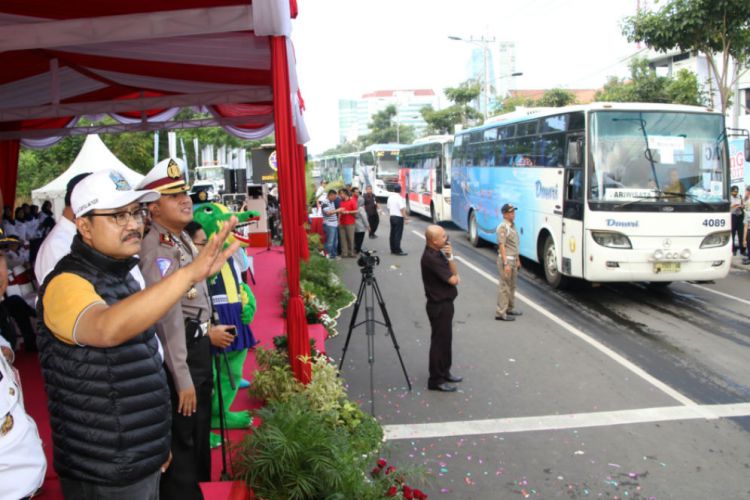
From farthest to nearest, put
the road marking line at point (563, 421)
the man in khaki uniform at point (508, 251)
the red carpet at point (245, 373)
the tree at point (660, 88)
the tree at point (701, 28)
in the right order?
the tree at point (660, 88)
the tree at point (701, 28)
the man in khaki uniform at point (508, 251)
the road marking line at point (563, 421)
the red carpet at point (245, 373)

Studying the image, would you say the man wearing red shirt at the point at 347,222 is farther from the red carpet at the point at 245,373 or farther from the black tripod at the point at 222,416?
the black tripod at the point at 222,416

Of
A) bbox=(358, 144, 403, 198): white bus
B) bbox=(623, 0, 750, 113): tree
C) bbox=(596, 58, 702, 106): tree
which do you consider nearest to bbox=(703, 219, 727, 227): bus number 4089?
bbox=(623, 0, 750, 113): tree

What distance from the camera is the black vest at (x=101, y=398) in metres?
2.36

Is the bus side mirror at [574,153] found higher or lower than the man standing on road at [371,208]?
higher

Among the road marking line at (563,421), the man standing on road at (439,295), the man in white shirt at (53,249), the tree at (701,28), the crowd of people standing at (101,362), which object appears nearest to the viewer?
the crowd of people standing at (101,362)

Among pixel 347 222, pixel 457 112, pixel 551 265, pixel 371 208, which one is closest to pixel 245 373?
pixel 551 265

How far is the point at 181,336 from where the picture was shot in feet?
11.1

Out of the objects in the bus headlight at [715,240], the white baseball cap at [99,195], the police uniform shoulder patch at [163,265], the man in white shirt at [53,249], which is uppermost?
the white baseball cap at [99,195]

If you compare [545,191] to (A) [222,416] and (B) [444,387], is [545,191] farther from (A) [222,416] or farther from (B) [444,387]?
(A) [222,416]

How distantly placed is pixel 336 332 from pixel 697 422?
5.10m

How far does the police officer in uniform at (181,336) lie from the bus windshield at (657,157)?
26.3 feet

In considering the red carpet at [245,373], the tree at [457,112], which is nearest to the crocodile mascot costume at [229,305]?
the red carpet at [245,373]

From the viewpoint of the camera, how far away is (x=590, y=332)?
9.23 meters

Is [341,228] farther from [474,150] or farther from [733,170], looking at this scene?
[733,170]
